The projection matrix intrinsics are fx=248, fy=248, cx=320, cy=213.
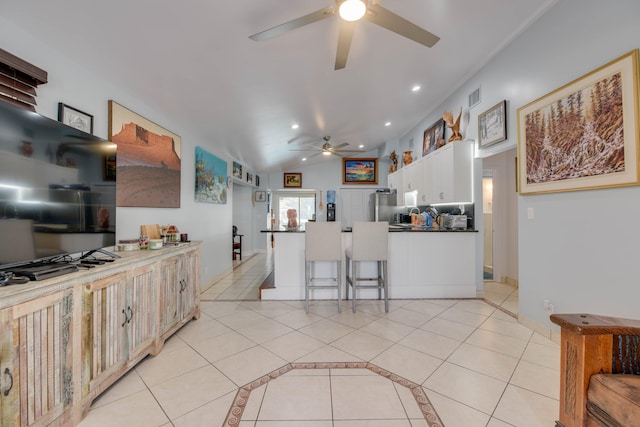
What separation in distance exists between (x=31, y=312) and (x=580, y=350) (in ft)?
8.12

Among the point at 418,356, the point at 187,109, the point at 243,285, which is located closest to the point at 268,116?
the point at 187,109

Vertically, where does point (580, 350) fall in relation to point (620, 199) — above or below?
below

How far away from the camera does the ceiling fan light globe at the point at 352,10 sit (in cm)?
150

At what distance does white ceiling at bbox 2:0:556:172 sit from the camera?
1.63 metres

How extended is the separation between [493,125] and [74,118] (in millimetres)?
4213

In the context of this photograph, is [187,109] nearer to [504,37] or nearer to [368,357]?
[368,357]

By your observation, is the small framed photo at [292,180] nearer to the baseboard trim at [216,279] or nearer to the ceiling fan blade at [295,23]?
the baseboard trim at [216,279]

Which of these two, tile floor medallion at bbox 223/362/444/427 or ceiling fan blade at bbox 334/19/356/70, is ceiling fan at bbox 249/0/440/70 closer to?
ceiling fan blade at bbox 334/19/356/70

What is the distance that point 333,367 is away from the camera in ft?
6.25

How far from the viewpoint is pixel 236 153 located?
504 cm

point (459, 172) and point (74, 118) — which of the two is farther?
point (459, 172)

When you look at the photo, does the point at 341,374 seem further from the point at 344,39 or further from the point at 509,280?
the point at 509,280

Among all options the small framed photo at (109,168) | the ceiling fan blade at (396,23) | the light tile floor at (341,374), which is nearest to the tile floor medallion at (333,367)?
the light tile floor at (341,374)

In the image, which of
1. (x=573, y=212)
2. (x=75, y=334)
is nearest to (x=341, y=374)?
(x=75, y=334)
